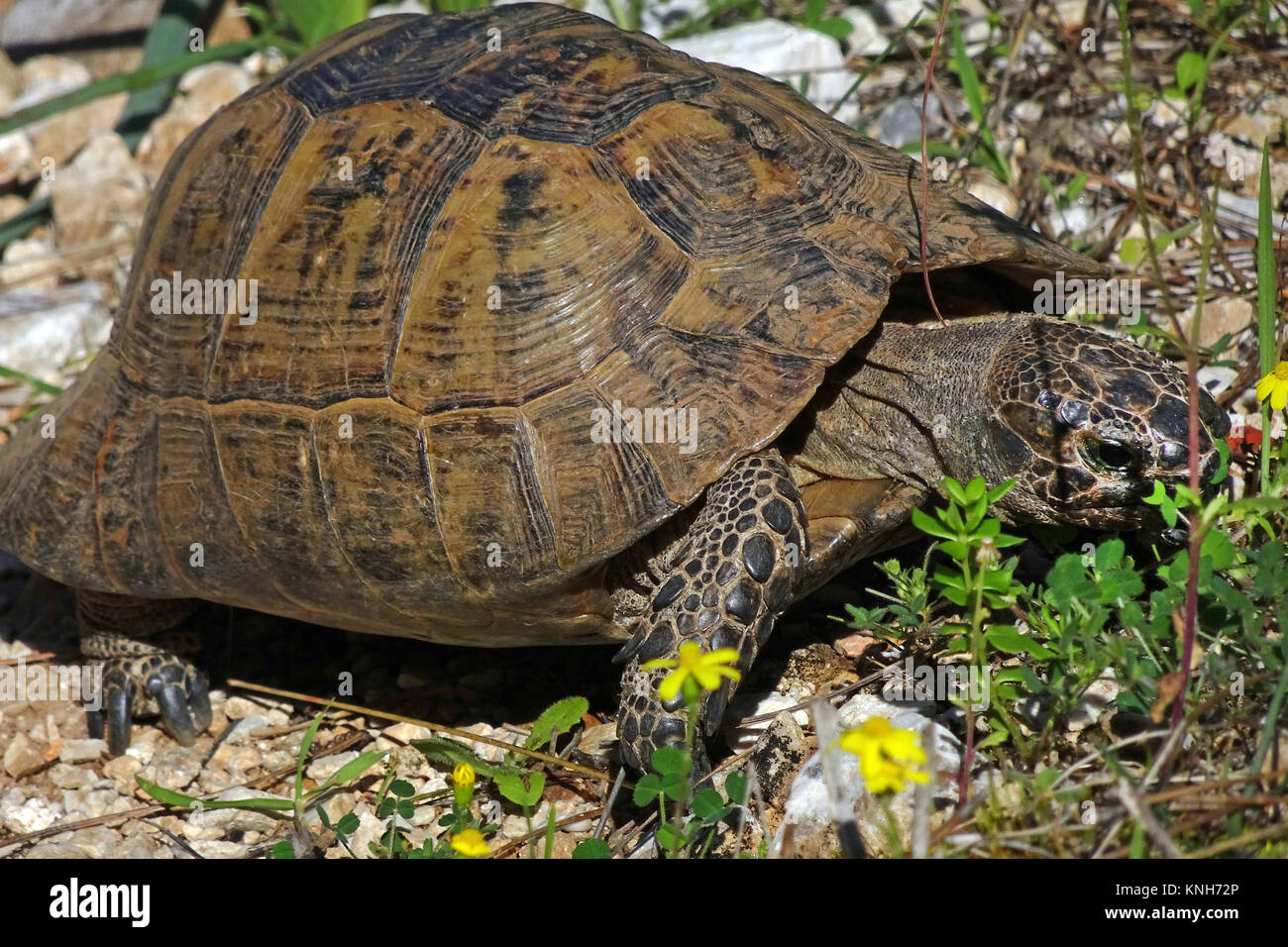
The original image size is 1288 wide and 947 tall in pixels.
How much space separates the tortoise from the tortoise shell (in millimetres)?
11

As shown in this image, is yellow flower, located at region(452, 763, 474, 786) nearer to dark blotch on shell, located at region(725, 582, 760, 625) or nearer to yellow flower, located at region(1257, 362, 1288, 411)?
dark blotch on shell, located at region(725, 582, 760, 625)

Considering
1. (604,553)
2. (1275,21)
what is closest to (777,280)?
(604,553)

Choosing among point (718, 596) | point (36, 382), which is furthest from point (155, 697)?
point (718, 596)

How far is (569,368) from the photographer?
3779 mm

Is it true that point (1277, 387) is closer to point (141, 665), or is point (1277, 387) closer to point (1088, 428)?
point (1088, 428)

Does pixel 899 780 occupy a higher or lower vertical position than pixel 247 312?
lower

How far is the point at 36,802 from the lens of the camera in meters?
4.45

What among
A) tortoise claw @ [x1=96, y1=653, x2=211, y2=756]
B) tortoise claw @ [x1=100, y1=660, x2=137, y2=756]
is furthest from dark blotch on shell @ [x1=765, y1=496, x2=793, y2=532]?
tortoise claw @ [x1=100, y1=660, x2=137, y2=756]

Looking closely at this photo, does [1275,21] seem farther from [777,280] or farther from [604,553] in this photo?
[604,553]

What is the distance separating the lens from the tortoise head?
352cm

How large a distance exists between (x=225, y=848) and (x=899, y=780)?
273 cm

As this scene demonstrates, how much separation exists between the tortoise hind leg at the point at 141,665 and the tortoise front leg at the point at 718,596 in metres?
2.10

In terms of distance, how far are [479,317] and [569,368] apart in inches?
14.5

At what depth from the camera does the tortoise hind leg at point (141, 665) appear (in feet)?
15.7
